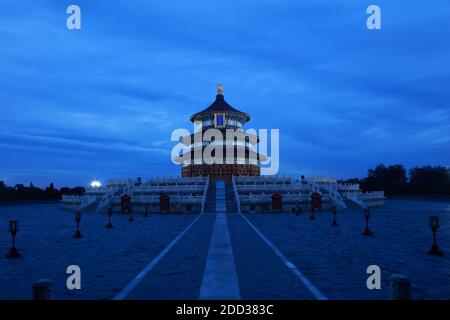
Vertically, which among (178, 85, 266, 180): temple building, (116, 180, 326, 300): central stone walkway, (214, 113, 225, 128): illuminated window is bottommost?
(116, 180, 326, 300): central stone walkway

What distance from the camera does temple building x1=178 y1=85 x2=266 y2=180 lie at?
67.4m

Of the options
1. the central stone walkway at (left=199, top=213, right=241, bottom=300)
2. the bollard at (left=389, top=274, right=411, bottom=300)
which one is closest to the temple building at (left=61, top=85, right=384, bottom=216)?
the central stone walkway at (left=199, top=213, right=241, bottom=300)

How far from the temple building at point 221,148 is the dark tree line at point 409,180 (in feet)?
104

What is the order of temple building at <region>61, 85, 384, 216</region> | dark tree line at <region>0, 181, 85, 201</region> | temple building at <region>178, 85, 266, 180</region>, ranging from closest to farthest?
1. temple building at <region>61, 85, 384, 216</region>
2. temple building at <region>178, 85, 266, 180</region>
3. dark tree line at <region>0, 181, 85, 201</region>

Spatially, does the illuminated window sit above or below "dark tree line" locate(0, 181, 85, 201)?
above

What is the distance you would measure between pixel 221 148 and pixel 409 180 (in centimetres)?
5812

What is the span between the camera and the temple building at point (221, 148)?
6744cm

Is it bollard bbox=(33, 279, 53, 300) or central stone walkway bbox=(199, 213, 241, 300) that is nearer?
bollard bbox=(33, 279, 53, 300)

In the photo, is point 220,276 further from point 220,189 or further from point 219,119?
point 219,119

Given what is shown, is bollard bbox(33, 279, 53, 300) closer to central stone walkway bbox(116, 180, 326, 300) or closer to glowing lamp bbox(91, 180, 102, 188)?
central stone walkway bbox(116, 180, 326, 300)

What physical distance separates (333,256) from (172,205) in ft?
83.4

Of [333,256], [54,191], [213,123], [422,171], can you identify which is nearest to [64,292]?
[333,256]

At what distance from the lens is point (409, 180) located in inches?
3858

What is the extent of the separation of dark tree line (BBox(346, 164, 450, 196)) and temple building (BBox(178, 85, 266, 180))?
31.7 meters
